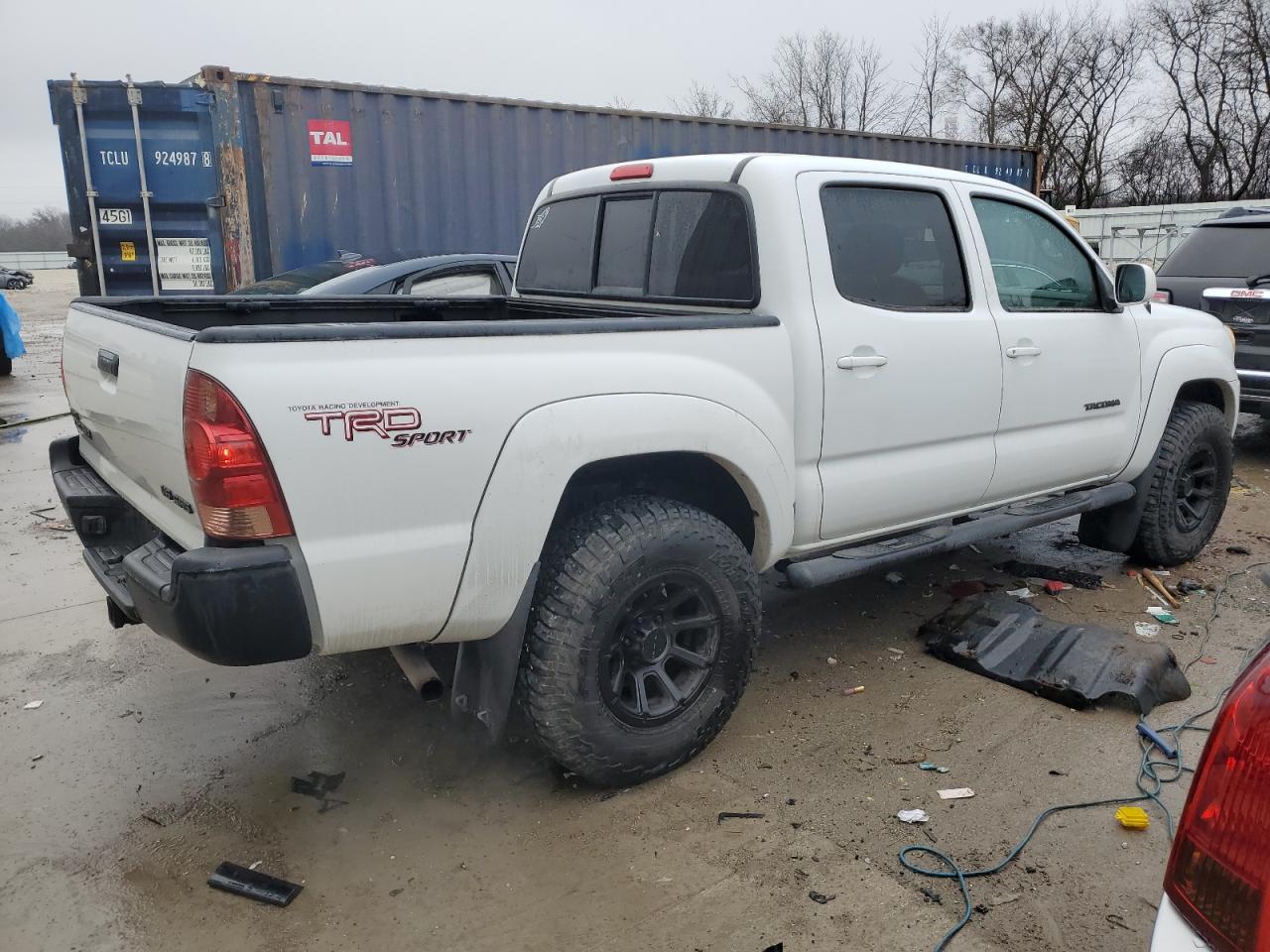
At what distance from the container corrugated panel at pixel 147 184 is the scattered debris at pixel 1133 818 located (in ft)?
26.6

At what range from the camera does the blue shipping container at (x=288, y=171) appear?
27.1ft

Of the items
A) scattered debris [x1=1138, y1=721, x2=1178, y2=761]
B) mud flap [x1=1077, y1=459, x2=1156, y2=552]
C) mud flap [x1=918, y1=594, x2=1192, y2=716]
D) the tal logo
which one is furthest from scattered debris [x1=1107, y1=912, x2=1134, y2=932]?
the tal logo

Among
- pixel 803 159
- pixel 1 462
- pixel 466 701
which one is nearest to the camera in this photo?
pixel 466 701

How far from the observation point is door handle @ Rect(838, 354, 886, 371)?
11.0 feet

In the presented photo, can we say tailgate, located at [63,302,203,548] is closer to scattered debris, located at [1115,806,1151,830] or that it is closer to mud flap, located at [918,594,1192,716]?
scattered debris, located at [1115,806,1151,830]

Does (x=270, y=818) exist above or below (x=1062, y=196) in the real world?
below

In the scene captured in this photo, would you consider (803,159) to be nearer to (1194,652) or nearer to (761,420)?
(761,420)

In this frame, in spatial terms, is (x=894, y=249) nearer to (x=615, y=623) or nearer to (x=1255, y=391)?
(x=615, y=623)

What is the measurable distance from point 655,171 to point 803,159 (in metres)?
0.57

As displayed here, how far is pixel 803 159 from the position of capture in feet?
11.3

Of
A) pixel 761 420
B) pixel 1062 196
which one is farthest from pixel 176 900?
pixel 1062 196

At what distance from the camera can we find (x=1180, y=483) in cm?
504

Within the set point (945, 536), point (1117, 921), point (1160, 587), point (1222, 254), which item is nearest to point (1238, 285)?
point (1222, 254)

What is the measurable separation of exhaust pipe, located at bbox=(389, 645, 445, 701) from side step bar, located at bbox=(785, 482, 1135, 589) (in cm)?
129
